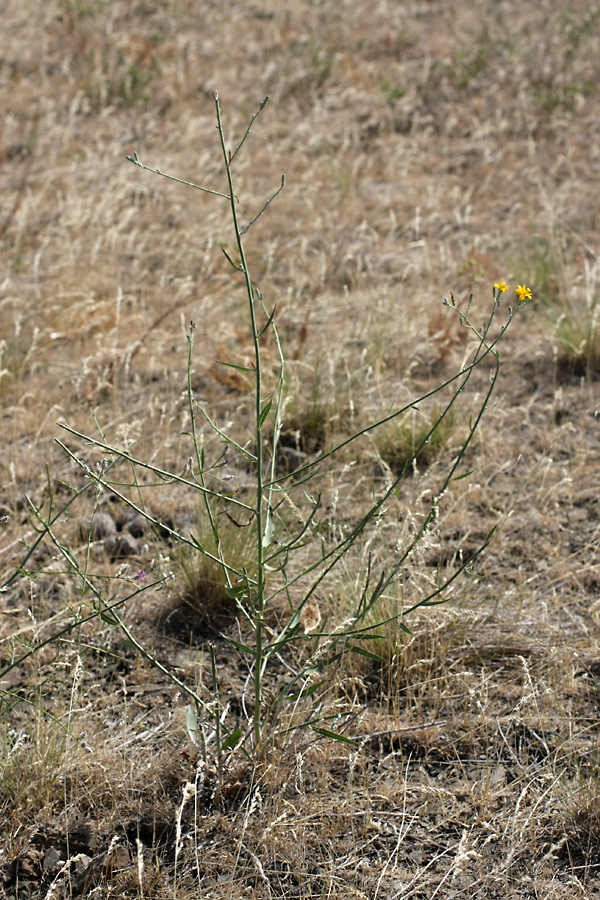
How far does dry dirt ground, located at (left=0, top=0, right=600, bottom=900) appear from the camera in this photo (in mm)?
1891

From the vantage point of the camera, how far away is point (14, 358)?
368cm

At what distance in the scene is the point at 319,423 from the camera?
132 inches

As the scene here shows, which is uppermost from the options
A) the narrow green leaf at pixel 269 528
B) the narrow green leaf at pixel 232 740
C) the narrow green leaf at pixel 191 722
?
the narrow green leaf at pixel 269 528

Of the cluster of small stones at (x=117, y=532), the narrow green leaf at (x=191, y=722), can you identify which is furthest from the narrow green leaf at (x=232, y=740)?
the cluster of small stones at (x=117, y=532)

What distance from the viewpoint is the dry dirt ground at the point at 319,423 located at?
6.20 feet

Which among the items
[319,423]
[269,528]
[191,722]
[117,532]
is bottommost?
[117,532]

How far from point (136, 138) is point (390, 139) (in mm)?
1879

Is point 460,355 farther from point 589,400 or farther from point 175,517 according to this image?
point 175,517

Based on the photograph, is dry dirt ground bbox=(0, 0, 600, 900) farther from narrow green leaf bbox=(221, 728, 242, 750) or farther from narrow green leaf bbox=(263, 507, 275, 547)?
narrow green leaf bbox=(263, 507, 275, 547)

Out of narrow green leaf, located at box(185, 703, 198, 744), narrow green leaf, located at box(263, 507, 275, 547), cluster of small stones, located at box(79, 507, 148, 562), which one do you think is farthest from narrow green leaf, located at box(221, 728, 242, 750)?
cluster of small stones, located at box(79, 507, 148, 562)

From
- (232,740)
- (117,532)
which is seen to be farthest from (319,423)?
(232,740)

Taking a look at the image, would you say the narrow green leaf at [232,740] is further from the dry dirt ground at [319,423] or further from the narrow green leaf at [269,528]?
the narrow green leaf at [269,528]

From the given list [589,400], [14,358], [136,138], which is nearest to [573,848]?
[589,400]

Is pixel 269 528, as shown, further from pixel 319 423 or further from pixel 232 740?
pixel 319 423
